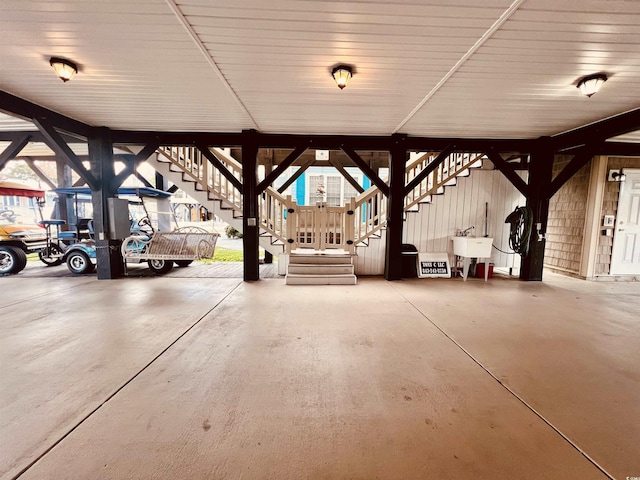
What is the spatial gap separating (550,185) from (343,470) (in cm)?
685

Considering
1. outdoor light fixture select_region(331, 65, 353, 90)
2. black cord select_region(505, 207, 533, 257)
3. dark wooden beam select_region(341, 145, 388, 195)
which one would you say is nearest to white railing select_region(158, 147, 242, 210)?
dark wooden beam select_region(341, 145, 388, 195)

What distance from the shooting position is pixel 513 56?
292cm

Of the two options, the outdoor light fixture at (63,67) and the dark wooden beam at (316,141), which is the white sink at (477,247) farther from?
the outdoor light fixture at (63,67)

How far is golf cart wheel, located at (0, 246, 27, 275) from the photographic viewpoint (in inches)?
244

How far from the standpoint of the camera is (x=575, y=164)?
17.9 feet

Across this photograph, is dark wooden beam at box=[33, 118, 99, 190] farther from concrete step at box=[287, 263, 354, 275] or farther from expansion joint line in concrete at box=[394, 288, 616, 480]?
expansion joint line in concrete at box=[394, 288, 616, 480]

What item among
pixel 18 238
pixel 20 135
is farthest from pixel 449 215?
pixel 18 238

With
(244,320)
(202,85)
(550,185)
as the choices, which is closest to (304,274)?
(244,320)

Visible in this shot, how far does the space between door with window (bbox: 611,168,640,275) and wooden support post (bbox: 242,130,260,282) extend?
7.85m

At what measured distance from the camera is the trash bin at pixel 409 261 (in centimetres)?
→ 637

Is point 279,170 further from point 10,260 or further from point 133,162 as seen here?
point 10,260

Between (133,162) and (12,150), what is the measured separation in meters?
2.32

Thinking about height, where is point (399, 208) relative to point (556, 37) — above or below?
below

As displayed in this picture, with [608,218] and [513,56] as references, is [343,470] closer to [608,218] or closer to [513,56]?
[513,56]
